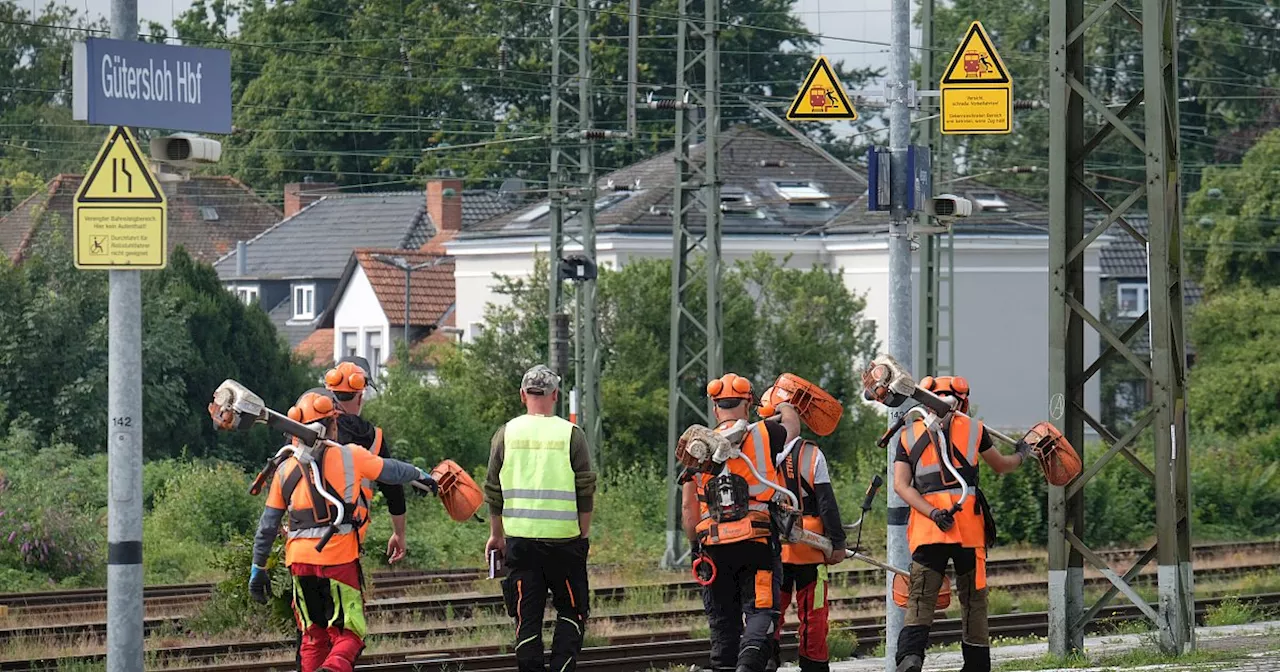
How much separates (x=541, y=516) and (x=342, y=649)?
1.34 metres

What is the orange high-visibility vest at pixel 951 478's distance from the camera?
39.0ft

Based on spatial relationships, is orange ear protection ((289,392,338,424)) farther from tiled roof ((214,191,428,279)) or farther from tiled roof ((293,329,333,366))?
tiled roof ((214,191,428,279))

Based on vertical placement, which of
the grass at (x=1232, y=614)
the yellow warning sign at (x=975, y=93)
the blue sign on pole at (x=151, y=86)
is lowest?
the grass at (x=1232, y=614)

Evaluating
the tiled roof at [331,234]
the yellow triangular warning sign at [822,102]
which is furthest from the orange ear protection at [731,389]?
the tiled roof at [331,234]

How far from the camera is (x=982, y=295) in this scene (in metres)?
55.7

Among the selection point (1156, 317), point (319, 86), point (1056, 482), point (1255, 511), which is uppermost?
point (319, 86)

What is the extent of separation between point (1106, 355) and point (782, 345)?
27.9m

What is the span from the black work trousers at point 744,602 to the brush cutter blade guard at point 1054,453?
199cm

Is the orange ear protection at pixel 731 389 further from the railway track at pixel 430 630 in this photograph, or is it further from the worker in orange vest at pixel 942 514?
the railway track at pixel 430 630

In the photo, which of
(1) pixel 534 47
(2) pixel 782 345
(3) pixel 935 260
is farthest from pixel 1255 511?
(1) pixel 534 47

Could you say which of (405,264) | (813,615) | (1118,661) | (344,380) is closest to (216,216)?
(405,264)

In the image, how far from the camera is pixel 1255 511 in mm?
38406

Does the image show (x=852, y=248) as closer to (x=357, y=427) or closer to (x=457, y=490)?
(x=357, y=427)

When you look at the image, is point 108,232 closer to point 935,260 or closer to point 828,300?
point 935,260
